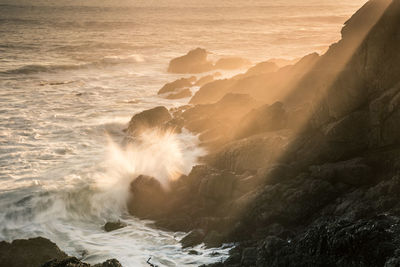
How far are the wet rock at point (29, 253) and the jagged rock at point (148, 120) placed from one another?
16118mm

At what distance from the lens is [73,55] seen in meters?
70.6

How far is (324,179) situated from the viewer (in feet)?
56.1

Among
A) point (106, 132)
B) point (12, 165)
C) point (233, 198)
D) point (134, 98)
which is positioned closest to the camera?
point (233, 198)

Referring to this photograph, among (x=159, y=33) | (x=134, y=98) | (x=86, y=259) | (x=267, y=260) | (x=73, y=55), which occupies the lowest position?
(x=86, y=259)

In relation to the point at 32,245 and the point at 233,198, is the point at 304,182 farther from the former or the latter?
the point at 32,245

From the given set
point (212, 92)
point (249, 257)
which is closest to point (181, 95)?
point (212, 92)

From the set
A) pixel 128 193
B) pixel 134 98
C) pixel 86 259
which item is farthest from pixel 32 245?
pixel 134 98

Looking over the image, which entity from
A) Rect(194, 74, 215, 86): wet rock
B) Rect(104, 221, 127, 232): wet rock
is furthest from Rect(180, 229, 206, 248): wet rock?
Rect(194, 74, 215, 86): wet rock

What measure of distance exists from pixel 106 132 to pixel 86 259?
55.9ft

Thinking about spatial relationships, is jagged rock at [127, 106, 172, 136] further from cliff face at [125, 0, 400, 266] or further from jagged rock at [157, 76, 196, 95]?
jagged rock at [157, 76, 196, 95]

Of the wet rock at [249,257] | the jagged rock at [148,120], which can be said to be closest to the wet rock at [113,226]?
the wet rock at [249,257]

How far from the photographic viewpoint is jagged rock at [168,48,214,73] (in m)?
56.9

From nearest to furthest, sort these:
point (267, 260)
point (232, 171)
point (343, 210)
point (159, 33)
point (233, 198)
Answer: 1. point (267, 260)
2. point (343, 210)
3. point (233, 198)
4. point (232, 171)
5. point (159, 33)

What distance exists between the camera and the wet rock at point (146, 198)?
20.9 meters
